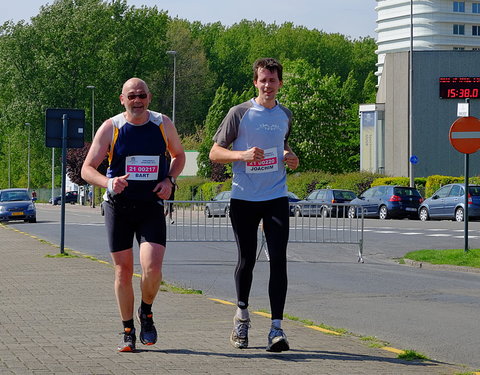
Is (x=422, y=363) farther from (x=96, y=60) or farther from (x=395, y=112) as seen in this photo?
(x=96, y=60)

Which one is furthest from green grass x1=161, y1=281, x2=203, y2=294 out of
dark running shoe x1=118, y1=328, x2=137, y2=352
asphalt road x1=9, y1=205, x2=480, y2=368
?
dark running shoe x1=118, y1=328, x2=137, y2=352

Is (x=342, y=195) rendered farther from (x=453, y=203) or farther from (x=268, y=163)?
(x=268, y=163)

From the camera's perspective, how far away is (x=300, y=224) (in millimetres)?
21062

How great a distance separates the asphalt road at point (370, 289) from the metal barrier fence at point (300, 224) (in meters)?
0.37

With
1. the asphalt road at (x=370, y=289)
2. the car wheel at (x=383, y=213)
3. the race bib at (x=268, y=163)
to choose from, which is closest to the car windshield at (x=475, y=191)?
the car wheel at (x=383, y=213)

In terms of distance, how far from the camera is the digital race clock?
203ft

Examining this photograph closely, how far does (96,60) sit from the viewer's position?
288ft

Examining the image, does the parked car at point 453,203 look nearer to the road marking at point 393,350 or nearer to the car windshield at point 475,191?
the car windshield at point 475,191

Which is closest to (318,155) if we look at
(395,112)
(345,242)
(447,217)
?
(395,112)

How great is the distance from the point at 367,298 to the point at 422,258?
6.75 m

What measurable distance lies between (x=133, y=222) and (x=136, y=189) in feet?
0.86

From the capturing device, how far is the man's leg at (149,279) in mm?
7602

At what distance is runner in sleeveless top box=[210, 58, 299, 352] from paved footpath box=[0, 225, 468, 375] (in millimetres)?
521

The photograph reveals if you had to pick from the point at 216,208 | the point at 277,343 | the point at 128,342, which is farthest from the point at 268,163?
the point at 216,208
